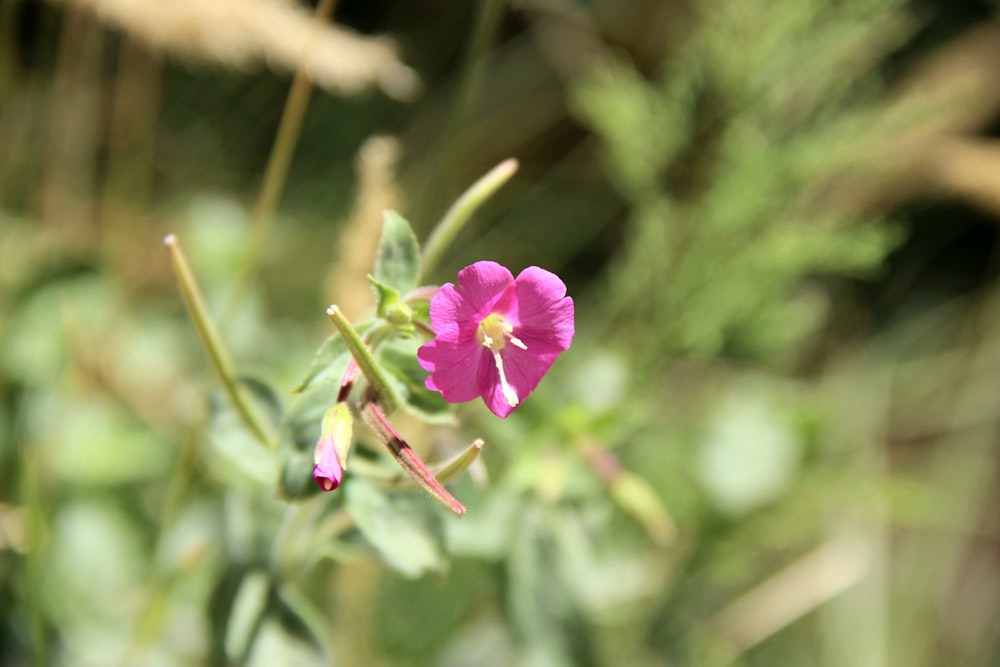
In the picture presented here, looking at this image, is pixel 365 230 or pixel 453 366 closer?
pixel 453 366

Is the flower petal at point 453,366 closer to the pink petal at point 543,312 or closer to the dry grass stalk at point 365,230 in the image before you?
the pink petal at point 543,312

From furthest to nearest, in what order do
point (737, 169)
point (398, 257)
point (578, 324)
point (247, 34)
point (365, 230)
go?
1. point (578, 324)
2. point (737, 169)
3. point (247, 34)
4. point (365, 230)
5. point (398, 257)

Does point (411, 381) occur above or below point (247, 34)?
below

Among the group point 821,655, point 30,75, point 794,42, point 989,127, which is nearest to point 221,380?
point 794,42

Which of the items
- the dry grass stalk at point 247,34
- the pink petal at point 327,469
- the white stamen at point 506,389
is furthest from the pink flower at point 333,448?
the dry grass stalk at point 247,34

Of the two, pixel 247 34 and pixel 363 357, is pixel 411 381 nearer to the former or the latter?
pixel 363 357

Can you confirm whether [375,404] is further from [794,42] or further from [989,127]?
[989,127]

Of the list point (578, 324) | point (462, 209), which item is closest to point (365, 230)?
point (462, 209)

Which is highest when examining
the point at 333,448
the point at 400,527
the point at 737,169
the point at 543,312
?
the point at 737,169
